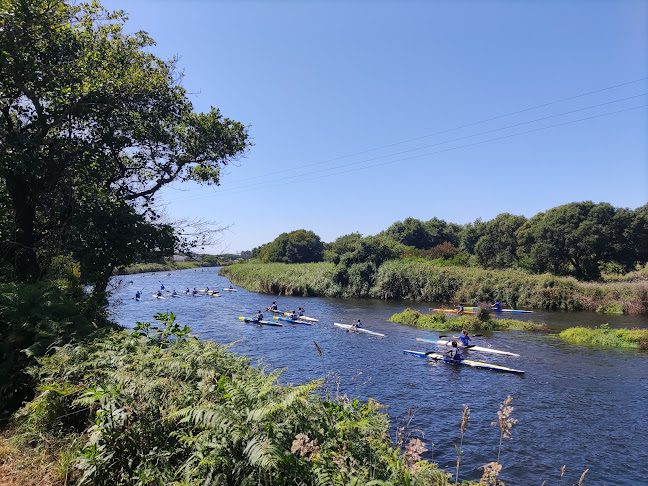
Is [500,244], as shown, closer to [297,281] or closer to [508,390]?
[297,281]

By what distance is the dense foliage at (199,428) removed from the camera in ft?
11.8

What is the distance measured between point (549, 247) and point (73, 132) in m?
49.7

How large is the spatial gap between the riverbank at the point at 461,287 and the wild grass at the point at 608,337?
11605mm

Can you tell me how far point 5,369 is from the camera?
20.4 ft

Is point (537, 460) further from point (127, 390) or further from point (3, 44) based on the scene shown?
point (3, 44)

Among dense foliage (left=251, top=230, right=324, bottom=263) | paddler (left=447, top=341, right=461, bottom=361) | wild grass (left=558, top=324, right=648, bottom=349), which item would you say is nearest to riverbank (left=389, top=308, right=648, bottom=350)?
wild grass (left=558, top=324, right=648, bottom=349)

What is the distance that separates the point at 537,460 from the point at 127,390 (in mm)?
10557

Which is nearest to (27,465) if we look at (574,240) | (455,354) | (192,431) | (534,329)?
(192,431)

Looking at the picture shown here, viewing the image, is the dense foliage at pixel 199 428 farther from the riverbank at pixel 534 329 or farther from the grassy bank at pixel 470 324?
the grassy bank at pixel 470 324

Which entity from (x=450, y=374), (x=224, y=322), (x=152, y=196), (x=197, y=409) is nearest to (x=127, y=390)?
(x=197, y=409)

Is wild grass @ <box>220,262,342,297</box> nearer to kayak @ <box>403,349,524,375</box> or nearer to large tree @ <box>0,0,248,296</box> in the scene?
kayak @ <box>403,349,524,375</box>

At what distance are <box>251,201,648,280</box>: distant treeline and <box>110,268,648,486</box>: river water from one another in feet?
60.4

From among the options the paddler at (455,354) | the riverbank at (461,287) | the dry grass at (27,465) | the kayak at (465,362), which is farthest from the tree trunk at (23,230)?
the riverbank at (461,287)

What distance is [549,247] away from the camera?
1874 inches
